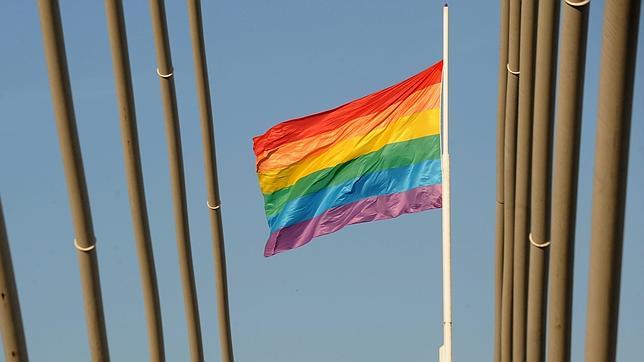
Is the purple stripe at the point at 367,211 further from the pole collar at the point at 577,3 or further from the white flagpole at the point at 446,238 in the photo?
the pole collar at the point at 577,3

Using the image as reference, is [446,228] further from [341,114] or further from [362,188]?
[341,114]

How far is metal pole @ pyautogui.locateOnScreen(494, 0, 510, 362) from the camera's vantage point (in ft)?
41.2

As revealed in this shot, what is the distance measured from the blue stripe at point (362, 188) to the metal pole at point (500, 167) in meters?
3.35

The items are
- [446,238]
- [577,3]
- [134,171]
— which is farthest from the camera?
[446,238]

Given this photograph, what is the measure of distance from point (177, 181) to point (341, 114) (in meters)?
5.64

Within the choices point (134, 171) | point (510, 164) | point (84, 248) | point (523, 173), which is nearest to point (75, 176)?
point (84, 248)

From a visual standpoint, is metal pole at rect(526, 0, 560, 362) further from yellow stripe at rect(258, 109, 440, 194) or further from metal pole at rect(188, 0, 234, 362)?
yellow stripe at rect(258, 109, 440, 194)

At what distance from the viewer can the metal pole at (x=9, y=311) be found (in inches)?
296

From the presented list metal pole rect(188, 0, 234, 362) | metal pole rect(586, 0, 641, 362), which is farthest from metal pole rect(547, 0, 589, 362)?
metal pole rect(188, 0, 234, 362)

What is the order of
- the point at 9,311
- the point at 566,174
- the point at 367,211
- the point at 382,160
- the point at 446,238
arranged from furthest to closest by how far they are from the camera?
the point at 382,160, the point at 367,211, the point at 446,238, the point at 566,174, the point at 9,311

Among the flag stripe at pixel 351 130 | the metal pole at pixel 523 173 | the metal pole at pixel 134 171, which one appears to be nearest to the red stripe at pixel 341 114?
the flag stripe at pixel 351 130

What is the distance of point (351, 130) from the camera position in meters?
17.7

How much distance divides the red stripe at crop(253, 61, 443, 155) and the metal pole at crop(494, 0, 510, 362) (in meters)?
4.27

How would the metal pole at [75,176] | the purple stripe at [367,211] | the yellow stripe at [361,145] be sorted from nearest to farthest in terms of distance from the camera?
1. the metal pole at [75,176]
2. the purple stripe at [367,211]
3. the yellow stripe at [361,145]
